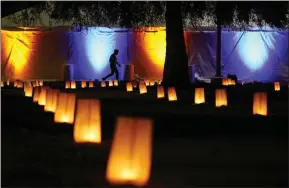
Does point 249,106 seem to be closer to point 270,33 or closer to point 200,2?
point 200,2

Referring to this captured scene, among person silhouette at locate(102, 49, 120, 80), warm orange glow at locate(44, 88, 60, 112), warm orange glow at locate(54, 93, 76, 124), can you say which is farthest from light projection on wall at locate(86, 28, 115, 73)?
warm orange glow at locate(54, 93, 76, 124)

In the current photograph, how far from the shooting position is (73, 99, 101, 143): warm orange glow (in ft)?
32.2

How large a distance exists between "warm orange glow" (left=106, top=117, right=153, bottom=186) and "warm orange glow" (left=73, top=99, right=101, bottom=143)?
8.68 feet

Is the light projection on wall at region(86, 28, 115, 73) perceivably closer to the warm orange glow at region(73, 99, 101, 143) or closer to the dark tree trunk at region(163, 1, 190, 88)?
Answer: the dark tree trunk at region(163, 1, 190, 88)

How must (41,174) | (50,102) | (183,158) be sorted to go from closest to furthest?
1. (41,174)
2. (183,158)
3. (50,102)

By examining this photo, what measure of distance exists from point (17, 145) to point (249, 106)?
950cm

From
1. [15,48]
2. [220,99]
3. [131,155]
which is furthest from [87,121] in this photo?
[15,48]

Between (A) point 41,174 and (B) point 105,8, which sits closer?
(A) point 41,174

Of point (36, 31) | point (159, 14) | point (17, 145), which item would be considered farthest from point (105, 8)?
point (17, 145)

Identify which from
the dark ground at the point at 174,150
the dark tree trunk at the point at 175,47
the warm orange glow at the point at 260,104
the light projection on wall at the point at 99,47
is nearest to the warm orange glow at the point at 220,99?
the dark ground at the point at 174,150

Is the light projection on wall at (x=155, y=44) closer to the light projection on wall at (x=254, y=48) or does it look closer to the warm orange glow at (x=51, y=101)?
the light projection on wall at (x=254, y=48)

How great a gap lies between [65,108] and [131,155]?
19.8 feet

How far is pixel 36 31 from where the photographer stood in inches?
1425

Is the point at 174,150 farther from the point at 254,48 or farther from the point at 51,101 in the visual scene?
the point at 254,48
